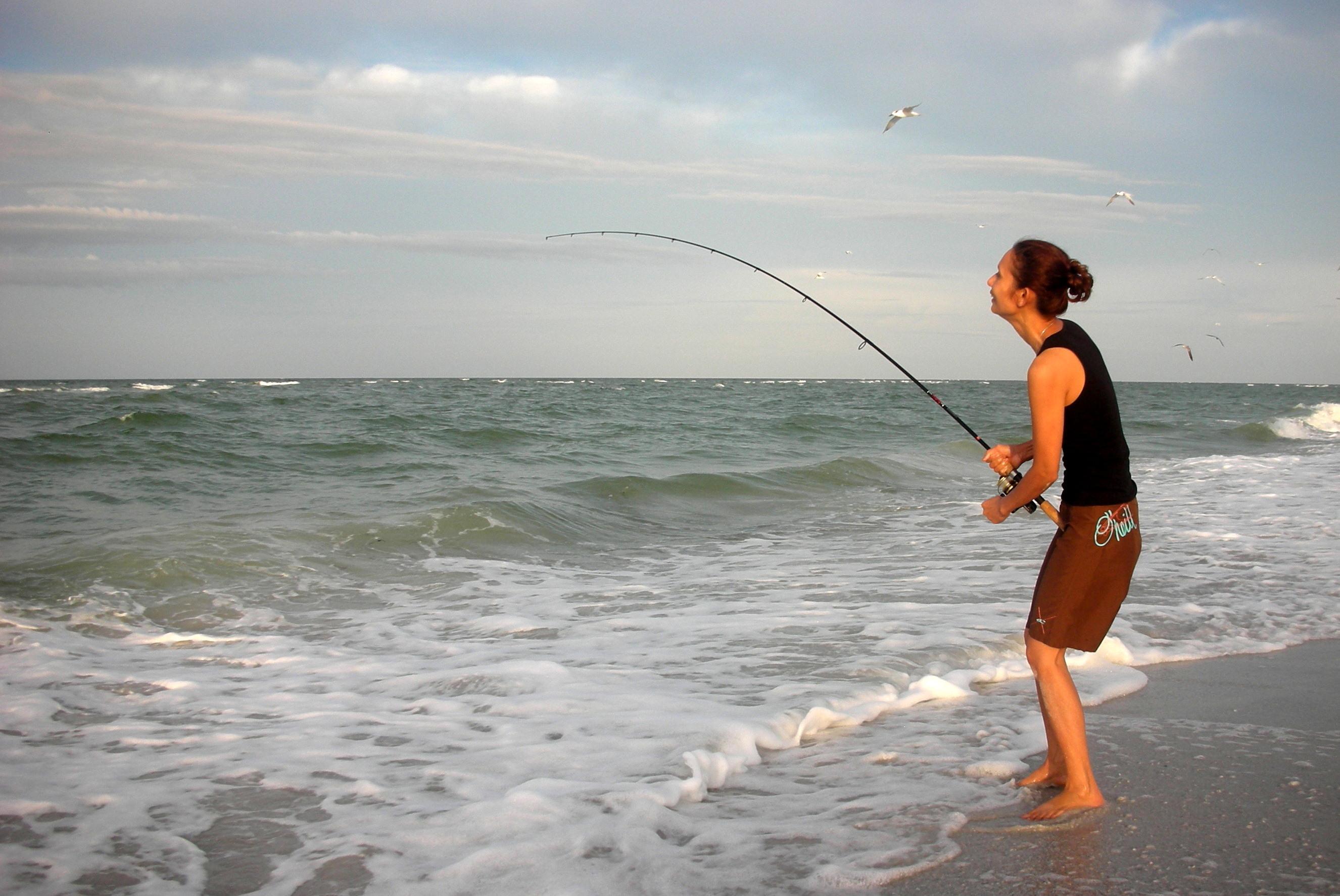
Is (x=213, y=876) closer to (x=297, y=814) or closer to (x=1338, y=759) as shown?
(x=297, y=814)

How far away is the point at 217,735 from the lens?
3562 millimetres

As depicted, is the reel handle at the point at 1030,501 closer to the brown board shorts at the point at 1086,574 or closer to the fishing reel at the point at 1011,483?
the fishing reel at the point at 1011,483

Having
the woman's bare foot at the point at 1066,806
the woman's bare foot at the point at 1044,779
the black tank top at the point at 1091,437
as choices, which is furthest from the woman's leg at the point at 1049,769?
the black tank top at the point at 1091,437

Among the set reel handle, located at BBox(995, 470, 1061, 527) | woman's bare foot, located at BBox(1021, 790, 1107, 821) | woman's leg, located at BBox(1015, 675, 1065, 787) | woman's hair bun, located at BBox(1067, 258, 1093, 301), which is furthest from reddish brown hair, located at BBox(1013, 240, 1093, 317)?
woman's bare foot, located at BBox(1021, 790, 1107, 821)

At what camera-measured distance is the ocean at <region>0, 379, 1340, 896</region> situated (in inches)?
104

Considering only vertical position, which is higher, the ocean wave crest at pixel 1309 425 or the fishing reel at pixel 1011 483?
the ocean wave crest at pixel 1309 425

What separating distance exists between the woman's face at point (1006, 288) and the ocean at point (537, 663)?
143cm

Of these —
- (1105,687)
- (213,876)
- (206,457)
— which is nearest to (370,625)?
(213,876)

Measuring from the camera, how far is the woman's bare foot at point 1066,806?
103 inches

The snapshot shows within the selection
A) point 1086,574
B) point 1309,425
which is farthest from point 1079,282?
point 1309,425

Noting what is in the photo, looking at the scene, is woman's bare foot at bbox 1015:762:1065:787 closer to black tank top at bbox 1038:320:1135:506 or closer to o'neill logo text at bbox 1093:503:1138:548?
o'neill logo text at bbox 1093:503:1138:548

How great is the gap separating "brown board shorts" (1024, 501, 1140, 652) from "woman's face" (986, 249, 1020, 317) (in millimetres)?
559

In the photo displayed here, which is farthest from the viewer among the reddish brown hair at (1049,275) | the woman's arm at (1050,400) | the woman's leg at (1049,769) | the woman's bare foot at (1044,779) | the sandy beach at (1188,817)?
the woman's bare foot at (1044,779)

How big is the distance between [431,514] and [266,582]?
2511mm
